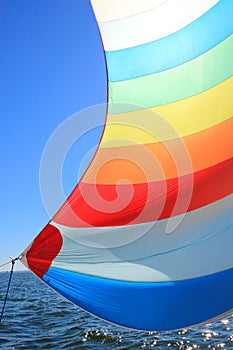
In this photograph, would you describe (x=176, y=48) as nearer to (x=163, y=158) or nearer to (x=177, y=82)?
(x=177, y=82)

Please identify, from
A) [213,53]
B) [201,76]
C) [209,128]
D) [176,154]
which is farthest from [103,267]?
[213,53]

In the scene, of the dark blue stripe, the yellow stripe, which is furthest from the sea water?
the yellow stripe

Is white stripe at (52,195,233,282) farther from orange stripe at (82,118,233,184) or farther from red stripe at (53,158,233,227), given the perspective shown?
orange stripe at (82,118,233,184)

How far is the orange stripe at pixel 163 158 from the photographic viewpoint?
11.9ft

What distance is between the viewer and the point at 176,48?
13.7 feet

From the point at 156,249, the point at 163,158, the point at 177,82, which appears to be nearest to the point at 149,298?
the point at 156,249

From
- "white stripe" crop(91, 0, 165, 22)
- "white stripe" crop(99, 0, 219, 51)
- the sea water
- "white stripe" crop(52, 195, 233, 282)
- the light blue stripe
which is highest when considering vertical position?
"white stripe" crop(91, 0, 165, 22)

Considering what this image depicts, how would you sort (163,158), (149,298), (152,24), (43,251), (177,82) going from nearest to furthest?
(149,298) < (43,251) < (163,158) < (177,82) < (152,24)

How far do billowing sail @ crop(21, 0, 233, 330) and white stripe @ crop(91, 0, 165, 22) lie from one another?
0.05ft

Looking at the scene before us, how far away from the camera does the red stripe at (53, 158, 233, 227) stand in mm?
3496

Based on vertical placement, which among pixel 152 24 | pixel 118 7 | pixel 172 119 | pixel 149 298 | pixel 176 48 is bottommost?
pixel 149 298

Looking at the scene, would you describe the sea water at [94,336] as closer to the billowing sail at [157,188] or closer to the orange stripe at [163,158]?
the billowing sail at [157,188]

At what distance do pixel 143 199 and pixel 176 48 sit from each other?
2.00 m

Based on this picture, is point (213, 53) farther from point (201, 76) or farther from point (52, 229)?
point (52, 229)
